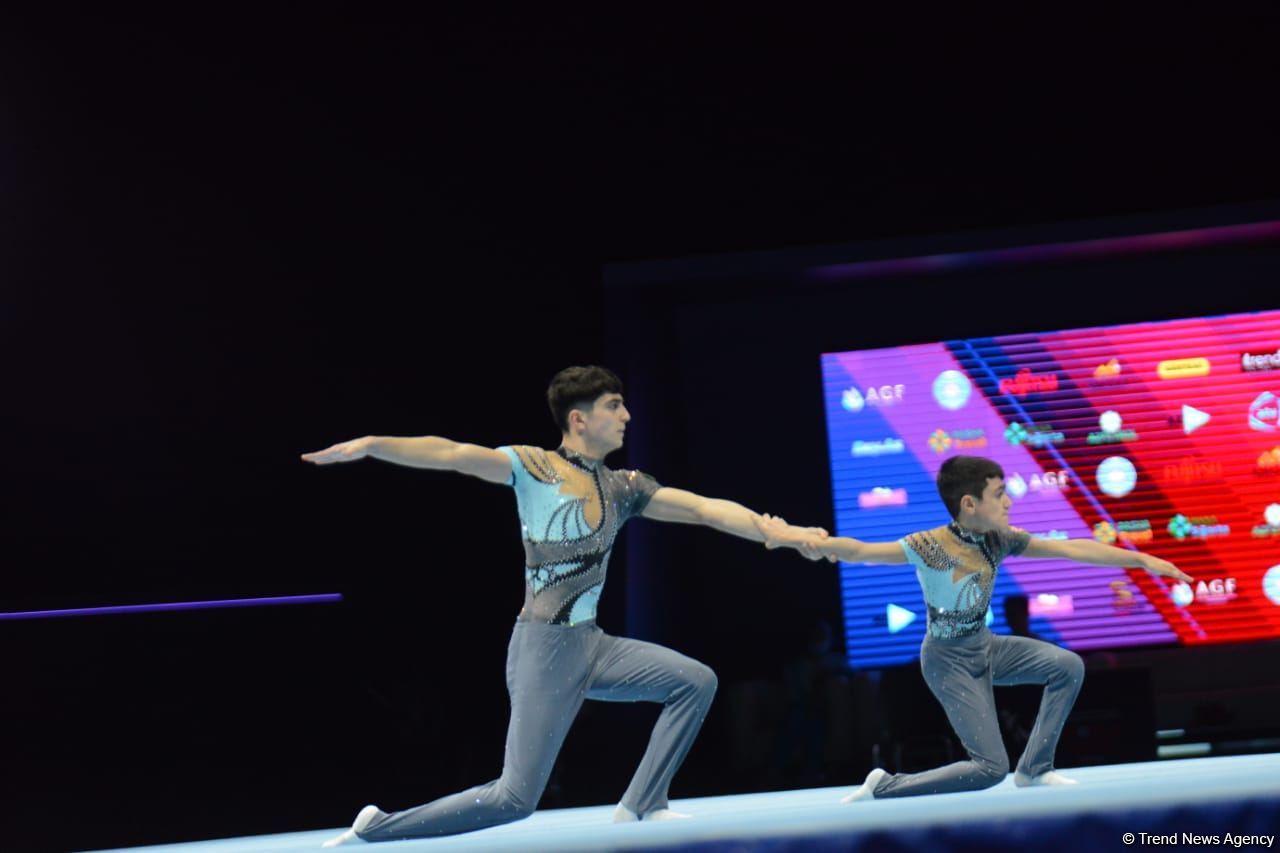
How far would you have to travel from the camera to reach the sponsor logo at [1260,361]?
5930mm

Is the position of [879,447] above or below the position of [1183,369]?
below

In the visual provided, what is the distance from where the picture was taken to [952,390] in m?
6.07

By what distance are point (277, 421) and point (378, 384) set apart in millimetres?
493

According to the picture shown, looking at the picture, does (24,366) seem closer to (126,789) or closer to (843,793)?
(126,789)

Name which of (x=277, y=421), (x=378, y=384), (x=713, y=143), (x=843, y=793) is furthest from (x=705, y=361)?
(x=843, y=793)

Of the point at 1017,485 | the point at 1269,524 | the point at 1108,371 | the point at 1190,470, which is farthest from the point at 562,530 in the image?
the point at 1269,524

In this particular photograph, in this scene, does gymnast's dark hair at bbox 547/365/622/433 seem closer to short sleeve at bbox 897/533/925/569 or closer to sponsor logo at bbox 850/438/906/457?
short sleeve at bbox 897/533/925/569

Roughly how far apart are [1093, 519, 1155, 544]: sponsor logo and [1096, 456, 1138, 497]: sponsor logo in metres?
0.15

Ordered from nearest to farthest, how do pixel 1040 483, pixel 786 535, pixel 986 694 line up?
pixel 786 535
pixel 986 694
pixel 1040 483

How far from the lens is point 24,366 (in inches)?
228

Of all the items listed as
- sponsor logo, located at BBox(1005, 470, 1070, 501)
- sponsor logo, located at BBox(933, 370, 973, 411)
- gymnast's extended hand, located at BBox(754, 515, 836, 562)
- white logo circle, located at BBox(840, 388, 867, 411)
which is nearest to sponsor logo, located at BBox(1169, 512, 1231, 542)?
sponsor logo, located at BBox(1005, 470, 1070, 501)

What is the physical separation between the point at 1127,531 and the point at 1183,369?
0.82 metres

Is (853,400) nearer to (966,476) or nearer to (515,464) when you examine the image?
(966,476)

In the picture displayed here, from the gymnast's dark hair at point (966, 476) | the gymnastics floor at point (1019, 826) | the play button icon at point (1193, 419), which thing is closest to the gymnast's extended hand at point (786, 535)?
the gymnast's dark hair at point (966, 476)
